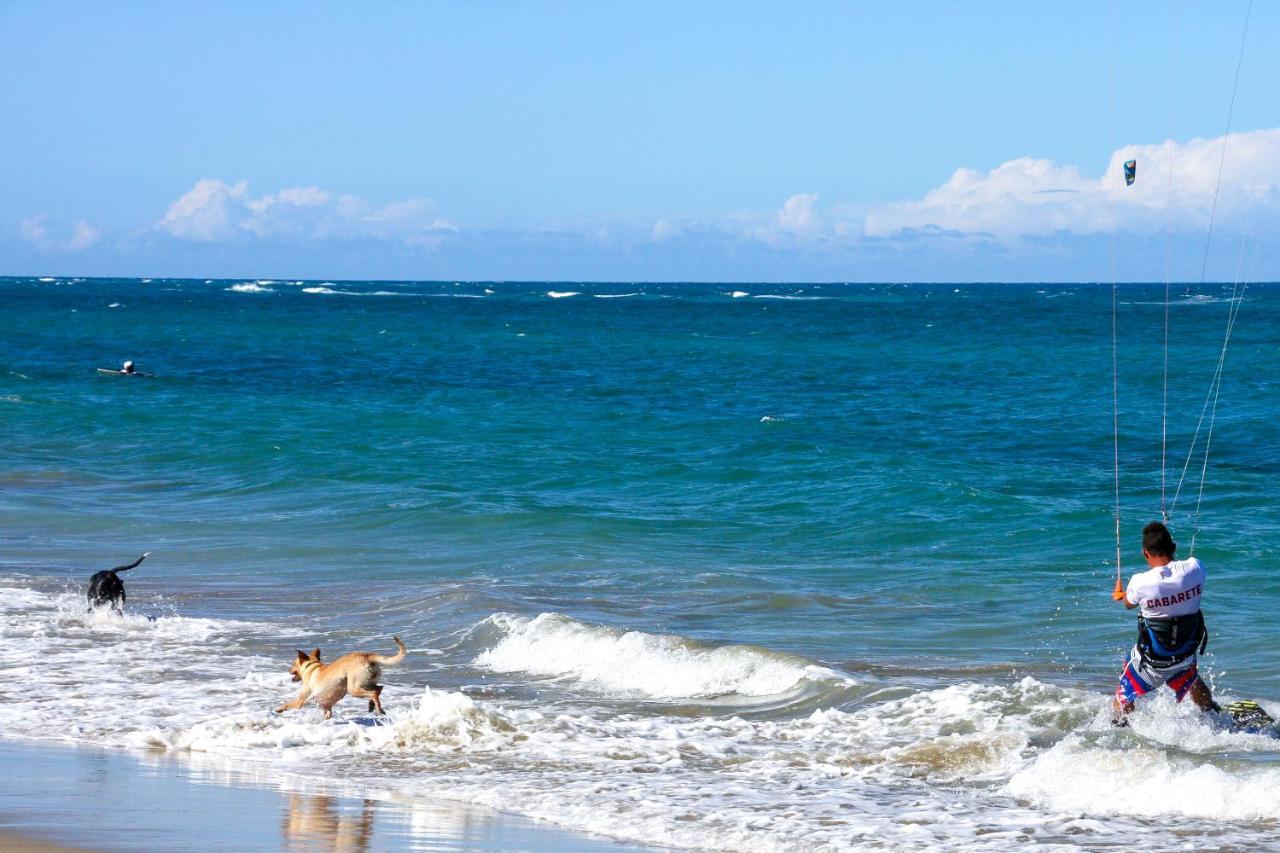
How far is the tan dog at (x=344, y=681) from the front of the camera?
902cm

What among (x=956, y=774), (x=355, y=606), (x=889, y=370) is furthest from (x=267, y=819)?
(x=889, y=370)

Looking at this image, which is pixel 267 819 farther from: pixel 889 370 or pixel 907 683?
pixel 889 370

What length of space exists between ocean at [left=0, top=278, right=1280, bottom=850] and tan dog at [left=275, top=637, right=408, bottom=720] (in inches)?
6.3

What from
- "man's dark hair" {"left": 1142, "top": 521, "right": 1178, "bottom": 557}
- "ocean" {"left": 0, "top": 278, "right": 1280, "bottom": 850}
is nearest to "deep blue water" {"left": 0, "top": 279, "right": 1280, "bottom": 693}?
"ocean" {"left": 0, "top": 278, "right": 1280, "bottom": 850}

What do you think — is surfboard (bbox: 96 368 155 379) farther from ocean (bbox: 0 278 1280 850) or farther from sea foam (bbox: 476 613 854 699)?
sea foam (bbox: 476 613 854 699)

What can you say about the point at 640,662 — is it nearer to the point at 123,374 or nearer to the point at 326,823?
the point at 326,823

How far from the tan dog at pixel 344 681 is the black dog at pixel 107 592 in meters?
3.50

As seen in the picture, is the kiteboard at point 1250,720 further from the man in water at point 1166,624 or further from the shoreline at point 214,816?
the shoreline at point 214,816

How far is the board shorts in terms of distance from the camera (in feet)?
28.1

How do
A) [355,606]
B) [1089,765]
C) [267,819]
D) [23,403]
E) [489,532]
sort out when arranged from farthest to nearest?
[23,403], [489,532], [355,606], [1089,765], [267,819]

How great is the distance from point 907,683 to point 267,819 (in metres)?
4.64

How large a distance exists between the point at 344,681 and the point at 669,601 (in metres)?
4.49

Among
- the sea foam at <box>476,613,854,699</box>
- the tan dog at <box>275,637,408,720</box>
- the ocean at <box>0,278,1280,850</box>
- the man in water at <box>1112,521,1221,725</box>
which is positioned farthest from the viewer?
the sea foam at <box>476,613,854,699</box>

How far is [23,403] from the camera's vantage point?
30.7 metres
